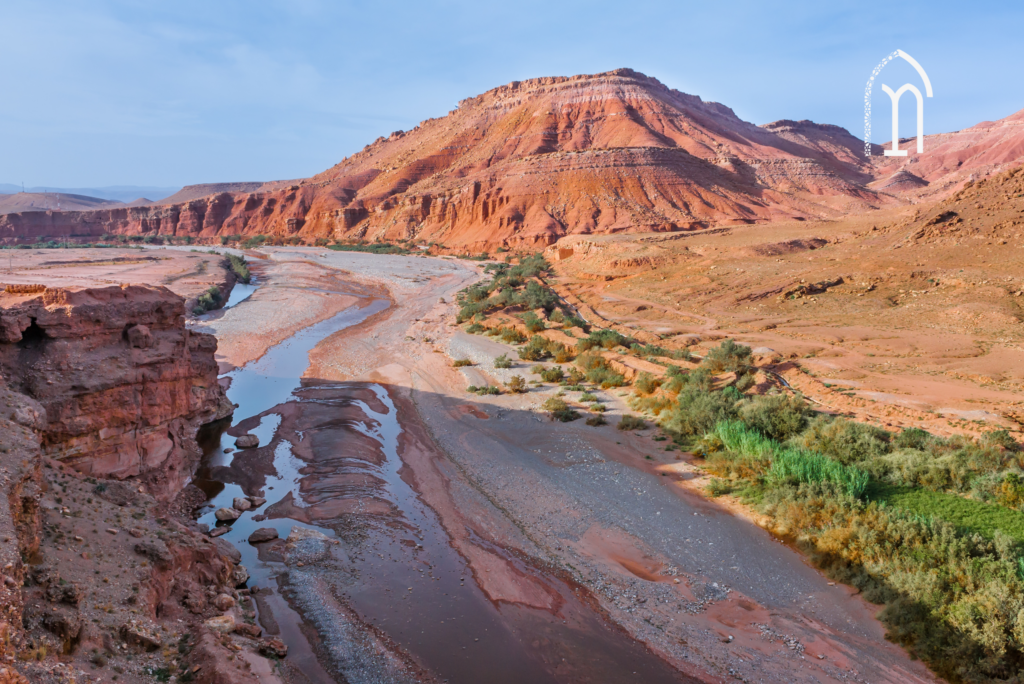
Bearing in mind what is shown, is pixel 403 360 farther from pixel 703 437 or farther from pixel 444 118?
pixel 444 118

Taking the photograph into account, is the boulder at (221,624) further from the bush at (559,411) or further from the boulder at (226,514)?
the bush at (559,411)

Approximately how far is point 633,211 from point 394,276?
29798 millimetres

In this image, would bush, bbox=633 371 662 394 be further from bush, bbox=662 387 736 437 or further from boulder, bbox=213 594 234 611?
boulder, bbox=213 594 234 611

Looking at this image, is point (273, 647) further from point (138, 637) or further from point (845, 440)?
point (845, 440)

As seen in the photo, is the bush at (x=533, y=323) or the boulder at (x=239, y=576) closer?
the boulder at (x=239, y=576)

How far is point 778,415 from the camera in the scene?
1555 cm

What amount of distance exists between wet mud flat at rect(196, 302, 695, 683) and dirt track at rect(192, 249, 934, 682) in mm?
60

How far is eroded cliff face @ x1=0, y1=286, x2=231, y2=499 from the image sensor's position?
1029cm

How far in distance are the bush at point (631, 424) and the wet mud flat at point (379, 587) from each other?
21.0ft

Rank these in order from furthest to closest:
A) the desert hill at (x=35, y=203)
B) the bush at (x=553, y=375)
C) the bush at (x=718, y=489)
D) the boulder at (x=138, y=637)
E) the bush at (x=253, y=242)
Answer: the desert hill at (x=35, y=203) < the bush at (x=253, y=242) < the bush at (x=553, y=375) < the bush at (x=718, y=489) < the boulder at (x=138, y=637)

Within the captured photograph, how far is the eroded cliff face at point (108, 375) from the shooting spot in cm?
1029

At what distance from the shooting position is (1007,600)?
8359mm

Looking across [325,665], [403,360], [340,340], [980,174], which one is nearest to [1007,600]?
[325,665]

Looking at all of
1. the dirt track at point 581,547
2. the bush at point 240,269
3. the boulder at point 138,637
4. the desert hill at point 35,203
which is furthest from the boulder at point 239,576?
the desert hill at point 35,203
